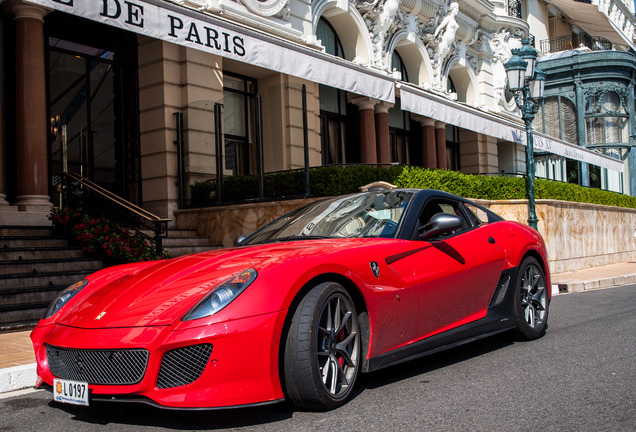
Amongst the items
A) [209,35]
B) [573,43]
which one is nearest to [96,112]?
[209,35]

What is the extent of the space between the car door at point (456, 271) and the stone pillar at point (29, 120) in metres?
7.85

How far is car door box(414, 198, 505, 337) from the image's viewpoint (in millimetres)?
4535

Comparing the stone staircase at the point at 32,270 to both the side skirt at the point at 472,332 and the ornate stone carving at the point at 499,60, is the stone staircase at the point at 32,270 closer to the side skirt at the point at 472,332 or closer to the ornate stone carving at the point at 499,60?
the side skirt at the point at 472,332

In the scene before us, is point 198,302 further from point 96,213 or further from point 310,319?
point 96,213

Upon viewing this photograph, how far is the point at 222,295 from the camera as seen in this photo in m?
3.50

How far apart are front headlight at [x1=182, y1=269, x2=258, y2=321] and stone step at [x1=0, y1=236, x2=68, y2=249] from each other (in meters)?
6.94

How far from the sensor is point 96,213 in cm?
1188

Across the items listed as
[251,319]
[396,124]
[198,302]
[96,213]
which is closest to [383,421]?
[251,319]

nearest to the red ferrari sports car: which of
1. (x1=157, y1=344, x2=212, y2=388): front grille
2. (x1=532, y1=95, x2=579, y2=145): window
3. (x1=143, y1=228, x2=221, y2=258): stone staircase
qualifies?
(x1=157, y1=344, x2=212, y2=388): front grille

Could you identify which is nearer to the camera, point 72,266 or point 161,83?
point 72,266

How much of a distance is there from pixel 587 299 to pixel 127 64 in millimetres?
10329

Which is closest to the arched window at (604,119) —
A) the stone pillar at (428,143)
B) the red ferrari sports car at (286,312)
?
the stone pillar at (428,143)

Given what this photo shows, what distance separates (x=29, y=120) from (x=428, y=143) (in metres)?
15.7

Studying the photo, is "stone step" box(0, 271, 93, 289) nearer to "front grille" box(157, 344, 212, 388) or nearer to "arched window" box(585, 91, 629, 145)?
"front grille" box(157, 344, 212, 388)
